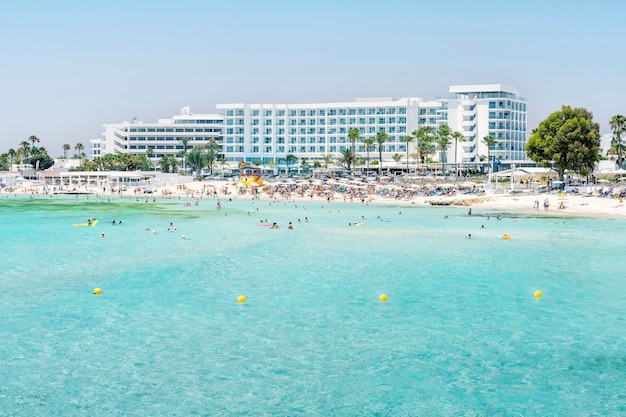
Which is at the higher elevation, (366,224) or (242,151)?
(242,151)

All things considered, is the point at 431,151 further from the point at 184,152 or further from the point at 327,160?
the point at 184,152

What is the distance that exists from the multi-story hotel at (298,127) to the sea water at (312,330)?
104 meters

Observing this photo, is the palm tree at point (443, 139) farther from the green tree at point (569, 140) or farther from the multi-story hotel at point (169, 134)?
the multi-story hotel at point (169, 134)

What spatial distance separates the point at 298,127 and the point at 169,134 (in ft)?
108

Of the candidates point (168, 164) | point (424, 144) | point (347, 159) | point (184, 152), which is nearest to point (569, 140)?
point (424, 144)

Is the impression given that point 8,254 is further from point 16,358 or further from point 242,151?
point 242,151

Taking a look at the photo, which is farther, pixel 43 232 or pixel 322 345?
pixel 43 232

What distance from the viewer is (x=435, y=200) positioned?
80562mm

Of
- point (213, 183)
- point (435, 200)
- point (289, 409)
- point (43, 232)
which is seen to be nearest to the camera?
point (289, 409)

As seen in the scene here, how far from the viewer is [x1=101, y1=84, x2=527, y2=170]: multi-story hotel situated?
14250cm

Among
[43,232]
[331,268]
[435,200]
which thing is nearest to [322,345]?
[331,268]

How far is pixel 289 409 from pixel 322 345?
3.96 m

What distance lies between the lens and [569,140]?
73.1m

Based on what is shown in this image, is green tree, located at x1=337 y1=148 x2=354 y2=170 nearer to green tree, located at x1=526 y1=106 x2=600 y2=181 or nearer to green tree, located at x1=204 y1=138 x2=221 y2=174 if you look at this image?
green tree, located at x1=204 y1=138 x2=221 y2=174
